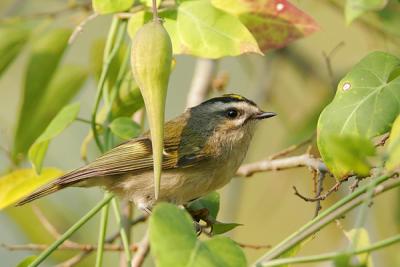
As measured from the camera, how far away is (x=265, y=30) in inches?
118

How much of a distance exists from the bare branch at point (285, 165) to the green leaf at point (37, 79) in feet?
2.86

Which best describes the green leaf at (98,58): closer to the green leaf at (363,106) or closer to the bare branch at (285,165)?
the bare branch at (285,165)

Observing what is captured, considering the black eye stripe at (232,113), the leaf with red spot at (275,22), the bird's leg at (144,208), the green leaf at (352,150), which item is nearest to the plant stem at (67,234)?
the bird's leg at (144,208)

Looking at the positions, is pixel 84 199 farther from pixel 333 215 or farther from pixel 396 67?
pixel 333 215

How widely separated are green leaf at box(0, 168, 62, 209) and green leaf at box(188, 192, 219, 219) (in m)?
0.53

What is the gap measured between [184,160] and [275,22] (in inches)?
32.5

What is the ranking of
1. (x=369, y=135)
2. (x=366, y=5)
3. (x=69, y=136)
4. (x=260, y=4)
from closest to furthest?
(x=366, y=5)
(x=369, y=135)
(x=260, y=4)
(x=69, y=136)

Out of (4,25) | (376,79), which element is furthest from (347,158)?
(4,25)

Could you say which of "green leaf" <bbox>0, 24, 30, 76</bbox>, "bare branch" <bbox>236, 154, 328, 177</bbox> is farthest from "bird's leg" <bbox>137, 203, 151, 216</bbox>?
"green leaf" <bbox>0, 24, 30, 76</bbox>

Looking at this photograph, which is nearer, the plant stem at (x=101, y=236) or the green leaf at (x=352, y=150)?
the green leaf at (x=352, y=150)

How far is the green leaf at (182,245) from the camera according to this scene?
5.49 ft

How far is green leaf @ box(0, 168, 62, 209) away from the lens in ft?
9.92

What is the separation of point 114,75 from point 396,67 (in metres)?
1.36

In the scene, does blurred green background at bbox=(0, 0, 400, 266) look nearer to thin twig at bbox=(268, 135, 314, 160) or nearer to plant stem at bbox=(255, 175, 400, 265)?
thin twig at bbox=(268, 135, 314, 160)
